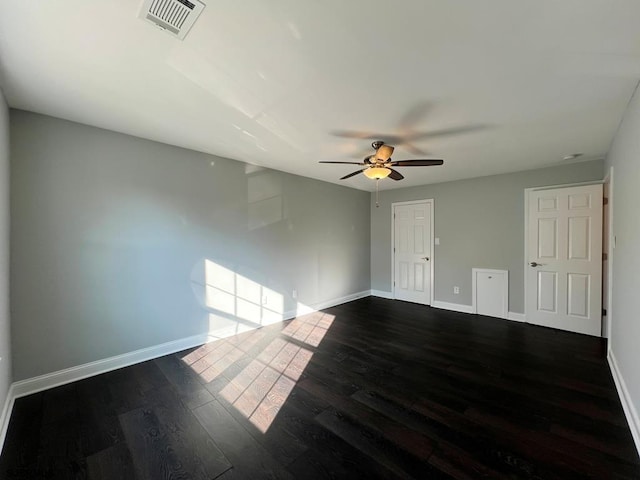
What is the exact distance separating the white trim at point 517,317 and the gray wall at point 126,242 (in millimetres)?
3551

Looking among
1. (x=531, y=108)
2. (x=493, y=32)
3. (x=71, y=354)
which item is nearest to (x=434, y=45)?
(x=493, y=32)

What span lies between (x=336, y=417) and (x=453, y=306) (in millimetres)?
3635

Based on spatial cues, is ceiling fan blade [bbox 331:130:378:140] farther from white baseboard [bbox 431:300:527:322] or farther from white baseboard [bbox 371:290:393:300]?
white baseboard [bbox 371:290:393:300]

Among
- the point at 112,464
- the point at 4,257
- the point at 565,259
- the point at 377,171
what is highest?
the point at 377,171

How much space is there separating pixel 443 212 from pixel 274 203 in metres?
3.08

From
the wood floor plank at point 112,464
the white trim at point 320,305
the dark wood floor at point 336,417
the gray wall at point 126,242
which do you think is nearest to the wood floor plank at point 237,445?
the dark wood floor at point 336,417

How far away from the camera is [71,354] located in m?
2.44

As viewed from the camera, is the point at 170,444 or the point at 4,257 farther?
the point at 4,257

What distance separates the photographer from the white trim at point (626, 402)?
1.73m

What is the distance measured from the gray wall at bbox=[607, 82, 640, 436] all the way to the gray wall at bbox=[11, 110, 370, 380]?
11.9ft

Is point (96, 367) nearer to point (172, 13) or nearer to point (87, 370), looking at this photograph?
point (87, 370)

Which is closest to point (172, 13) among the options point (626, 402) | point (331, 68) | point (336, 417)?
point (331, 68)

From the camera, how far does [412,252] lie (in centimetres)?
535

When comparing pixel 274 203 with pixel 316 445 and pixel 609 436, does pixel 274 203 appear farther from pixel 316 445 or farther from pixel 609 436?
pixel 609 436
